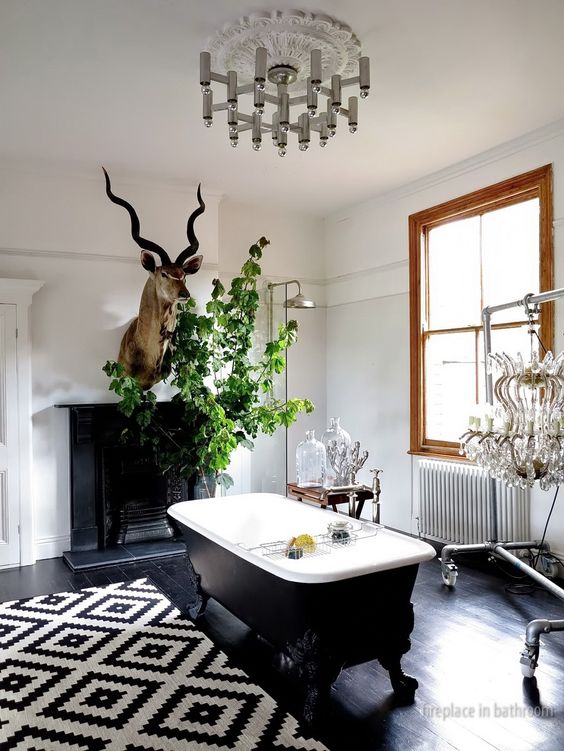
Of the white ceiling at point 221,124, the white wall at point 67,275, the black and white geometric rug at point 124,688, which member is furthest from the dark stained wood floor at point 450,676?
the white ceiling at point 221,124

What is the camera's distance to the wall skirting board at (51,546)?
4.64 m

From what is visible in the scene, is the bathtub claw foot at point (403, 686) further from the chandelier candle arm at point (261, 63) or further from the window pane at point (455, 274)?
the window pane at point (455, 274)

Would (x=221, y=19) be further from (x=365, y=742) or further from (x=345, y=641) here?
(x=365, y=742)

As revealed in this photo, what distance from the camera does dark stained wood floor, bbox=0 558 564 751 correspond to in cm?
231

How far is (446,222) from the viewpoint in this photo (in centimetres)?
491

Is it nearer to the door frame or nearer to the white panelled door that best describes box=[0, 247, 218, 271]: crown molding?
the door frame

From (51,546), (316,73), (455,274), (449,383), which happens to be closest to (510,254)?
(455,274)

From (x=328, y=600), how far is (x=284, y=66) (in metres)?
2.45

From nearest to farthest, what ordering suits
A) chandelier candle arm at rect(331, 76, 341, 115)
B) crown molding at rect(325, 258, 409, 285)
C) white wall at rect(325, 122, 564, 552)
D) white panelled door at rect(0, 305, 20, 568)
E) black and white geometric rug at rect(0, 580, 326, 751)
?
black and white geometric rug at rect(0, 580, 326, 751) < chandelier candle arm at rect(331, 76, 341, 115) < white panelled door at rect(0, 305, 20, 568) < white wall at rect(325, 122, 564, 552) < crown molding at rect(325, 258, 409, 285)

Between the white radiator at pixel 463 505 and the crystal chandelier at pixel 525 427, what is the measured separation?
0.78m

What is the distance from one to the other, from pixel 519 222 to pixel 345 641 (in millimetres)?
3206

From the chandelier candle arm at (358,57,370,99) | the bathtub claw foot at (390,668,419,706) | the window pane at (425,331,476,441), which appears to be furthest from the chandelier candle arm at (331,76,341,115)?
the bathtub claw foot at (390,668,419,706)

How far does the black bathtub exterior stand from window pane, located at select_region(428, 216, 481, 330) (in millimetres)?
2775

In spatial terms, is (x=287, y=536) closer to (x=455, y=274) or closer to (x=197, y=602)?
(x=197, y=602)
